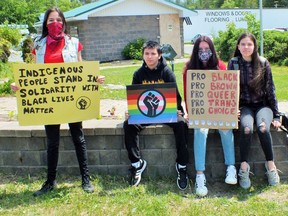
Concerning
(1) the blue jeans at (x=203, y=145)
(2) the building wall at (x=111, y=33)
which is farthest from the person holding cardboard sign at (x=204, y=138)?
(2) the building wall at (x=111, y=33)

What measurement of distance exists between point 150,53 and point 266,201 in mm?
1866

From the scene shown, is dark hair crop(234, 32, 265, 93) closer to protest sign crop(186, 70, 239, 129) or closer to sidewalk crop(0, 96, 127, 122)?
protest sign crop(186, 70, 239, 129)

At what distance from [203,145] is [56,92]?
1620 mm

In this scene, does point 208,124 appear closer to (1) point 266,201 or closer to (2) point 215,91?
(2) point 215,91

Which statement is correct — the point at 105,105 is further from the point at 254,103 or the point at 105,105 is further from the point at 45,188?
the point at 254,103

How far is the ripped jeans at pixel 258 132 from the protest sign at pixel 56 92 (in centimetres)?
152

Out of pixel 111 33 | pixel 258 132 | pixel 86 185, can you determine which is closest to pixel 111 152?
pixel 86 185

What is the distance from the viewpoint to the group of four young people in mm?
4000

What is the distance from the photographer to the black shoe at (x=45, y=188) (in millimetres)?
4070

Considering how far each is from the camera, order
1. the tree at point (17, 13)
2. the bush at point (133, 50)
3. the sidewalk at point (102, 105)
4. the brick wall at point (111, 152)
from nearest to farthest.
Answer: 1. the brick wall at point (111, 152)
2. the sidewalk at point (102, 105)
3. the bush at point (133, 50)
4. the tree at point (17, 13)

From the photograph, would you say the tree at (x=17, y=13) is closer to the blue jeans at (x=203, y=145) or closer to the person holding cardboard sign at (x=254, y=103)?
the person holding cardboard sign at (x=254, y=103)

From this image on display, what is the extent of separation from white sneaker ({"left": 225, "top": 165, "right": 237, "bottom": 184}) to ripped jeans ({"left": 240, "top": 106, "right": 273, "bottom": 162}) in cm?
13

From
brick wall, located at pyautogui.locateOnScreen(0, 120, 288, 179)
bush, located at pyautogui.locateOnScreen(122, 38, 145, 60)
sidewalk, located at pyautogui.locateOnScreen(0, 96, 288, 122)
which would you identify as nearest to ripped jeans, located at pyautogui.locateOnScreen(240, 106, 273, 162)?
brick wall, located at pyautogui.locateOnScreen(0, 120, 288, 179)

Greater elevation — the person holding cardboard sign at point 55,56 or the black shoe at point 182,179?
the person holding cardboard sign at point 55,56
